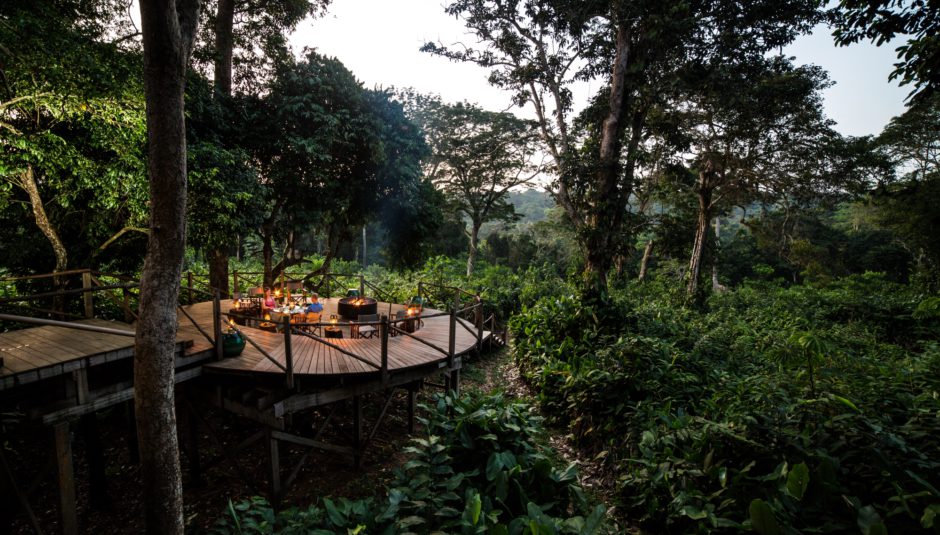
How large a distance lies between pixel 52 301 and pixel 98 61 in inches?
274

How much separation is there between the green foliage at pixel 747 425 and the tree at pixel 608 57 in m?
3.14

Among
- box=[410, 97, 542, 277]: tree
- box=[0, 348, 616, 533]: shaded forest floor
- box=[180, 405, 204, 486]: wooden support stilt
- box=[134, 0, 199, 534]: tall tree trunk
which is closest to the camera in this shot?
box=[134, 0, 199, 534]: tall tree trunk

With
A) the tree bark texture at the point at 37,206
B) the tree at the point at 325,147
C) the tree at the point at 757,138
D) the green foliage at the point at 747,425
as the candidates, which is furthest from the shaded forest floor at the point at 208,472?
the tree at the point at 757,138

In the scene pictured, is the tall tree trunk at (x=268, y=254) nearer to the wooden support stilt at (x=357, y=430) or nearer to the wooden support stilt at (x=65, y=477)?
the wooden support stilt at (x=357, y=430)

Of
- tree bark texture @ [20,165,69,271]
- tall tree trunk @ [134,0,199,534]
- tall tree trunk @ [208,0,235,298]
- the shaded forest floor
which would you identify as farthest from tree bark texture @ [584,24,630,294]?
tree bark texture @ [20,165,69,271]

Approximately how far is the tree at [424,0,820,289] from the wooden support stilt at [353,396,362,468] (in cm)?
701

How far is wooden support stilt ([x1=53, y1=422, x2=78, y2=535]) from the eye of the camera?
5.07 m

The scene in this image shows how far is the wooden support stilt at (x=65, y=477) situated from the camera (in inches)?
199

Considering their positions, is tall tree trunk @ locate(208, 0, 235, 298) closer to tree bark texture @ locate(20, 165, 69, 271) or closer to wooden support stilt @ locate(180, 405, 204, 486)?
tree bark texture @ locate(20, 165, 69, 271)

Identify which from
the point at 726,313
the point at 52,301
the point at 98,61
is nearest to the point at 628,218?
the point at 726,313

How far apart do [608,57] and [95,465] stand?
16.7m

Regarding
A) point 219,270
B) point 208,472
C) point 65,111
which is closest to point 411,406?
point 208,472

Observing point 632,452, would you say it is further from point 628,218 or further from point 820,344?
point 628,218

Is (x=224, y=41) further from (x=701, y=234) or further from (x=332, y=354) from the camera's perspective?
(x=701, y=234)
